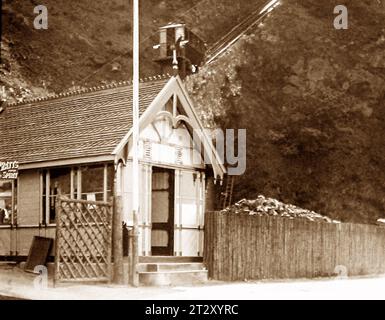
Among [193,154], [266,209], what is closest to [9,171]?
[193,154]

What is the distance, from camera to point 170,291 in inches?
549

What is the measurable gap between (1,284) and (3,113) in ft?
24.8

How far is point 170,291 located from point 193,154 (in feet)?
18.6

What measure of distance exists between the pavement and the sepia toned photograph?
0.26ft

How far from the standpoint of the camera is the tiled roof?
16484 mm

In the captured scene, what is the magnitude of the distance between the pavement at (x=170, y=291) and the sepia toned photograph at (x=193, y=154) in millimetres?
79

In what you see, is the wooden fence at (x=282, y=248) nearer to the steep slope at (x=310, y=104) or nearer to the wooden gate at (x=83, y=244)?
the wooden gate at (x=83, y=244)

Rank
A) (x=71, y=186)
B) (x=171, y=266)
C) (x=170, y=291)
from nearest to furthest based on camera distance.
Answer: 1. (x=170, y=291)
2. (x=71, y=186)
3. (x=171, y=266)

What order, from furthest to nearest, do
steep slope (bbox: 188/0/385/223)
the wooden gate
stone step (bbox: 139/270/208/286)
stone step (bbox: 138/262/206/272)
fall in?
steep slope (bbox: 188/0/385/223) < stone step (bbox: 138/262/206/272) < stone step (bbox: 139/270/208/286) < the wooden gate

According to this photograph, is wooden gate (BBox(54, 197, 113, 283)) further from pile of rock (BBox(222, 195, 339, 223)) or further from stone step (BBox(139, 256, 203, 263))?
pile of rock (BBox(222, 195, 339, 223))
